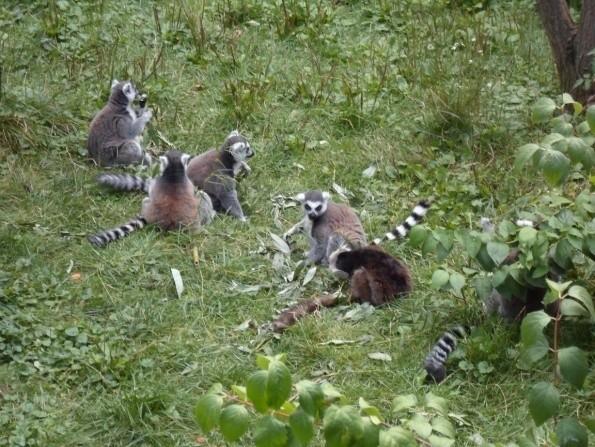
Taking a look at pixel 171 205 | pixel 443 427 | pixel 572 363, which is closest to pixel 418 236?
pixel 572 363

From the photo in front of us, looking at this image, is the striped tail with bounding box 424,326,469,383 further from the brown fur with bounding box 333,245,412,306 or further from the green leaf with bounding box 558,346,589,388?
the green leaf with bounding box 558,346,589,388

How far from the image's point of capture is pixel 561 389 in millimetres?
4969

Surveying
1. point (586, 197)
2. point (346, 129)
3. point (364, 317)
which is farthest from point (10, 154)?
point (586, 197)

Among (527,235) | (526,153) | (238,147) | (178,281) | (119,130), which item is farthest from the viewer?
(119,130)

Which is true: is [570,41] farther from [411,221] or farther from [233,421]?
[233,421]

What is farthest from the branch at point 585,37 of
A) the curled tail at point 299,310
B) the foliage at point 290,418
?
the foliage at point 290,418

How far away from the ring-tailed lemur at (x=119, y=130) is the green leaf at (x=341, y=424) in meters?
5.31

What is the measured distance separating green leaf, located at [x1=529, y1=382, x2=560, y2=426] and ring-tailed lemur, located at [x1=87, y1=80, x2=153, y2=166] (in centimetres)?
519

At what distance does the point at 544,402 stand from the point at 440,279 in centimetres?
229

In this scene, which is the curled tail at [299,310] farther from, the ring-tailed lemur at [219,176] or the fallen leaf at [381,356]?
the ring-tailed lemur at [219,176]

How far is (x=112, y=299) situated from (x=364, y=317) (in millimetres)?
1484

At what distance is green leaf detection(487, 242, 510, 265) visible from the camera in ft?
15.8

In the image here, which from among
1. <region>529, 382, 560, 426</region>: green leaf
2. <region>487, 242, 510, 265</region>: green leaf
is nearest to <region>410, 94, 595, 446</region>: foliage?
<region>487, 242, 510, 265</region>: green leaf

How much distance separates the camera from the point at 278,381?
238 centimetres
